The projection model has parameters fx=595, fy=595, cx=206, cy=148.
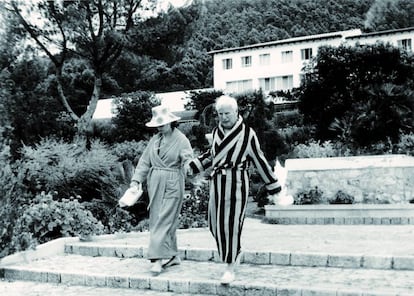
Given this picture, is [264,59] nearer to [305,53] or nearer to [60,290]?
[305,53]

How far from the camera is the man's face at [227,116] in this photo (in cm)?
610

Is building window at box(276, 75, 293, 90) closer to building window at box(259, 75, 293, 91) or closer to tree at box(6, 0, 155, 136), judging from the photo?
building window at box(259, 75, 293, 91)

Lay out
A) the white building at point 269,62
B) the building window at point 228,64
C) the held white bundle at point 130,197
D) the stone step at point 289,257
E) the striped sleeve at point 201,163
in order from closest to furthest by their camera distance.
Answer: the striped sleeve at point 201,163 → the stone step at point 289,257 → the held white bundle at point 130,197 → the white building at point 269,62 → the building window at point 228,64

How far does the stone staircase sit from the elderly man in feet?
1.29

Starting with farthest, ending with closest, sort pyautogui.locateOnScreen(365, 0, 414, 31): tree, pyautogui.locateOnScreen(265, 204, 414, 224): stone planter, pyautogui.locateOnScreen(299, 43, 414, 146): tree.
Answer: pyautogui.locateOnScreen(365, 0, 414, 31): tree → pyautogui.locateOnScreen(299, 43, 414, 146): tree → pyautogui.locateOnScreen(265, 204, 414, 224): stone planter

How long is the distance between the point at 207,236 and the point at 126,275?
3.06m

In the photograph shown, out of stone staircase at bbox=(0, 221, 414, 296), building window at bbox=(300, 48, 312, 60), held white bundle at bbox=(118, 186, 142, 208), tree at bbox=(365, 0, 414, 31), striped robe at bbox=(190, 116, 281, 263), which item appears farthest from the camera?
tree at bbox=(365, 0, 414, 31)

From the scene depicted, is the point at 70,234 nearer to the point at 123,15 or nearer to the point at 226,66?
the point at 123,15

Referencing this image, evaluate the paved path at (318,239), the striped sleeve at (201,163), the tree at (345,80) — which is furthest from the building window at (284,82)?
the striped sleeve at (201,163)

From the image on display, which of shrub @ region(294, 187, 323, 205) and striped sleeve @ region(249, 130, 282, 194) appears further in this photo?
shrub @ region(294, 187, 323, 205)

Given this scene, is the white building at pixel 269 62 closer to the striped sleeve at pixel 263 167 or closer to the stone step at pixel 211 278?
the stone step at pixel 211 278

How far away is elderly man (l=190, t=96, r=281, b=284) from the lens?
5988 mm

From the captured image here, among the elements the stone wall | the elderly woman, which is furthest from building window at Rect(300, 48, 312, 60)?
the elderly woman

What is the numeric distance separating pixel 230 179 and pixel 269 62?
4551cm
